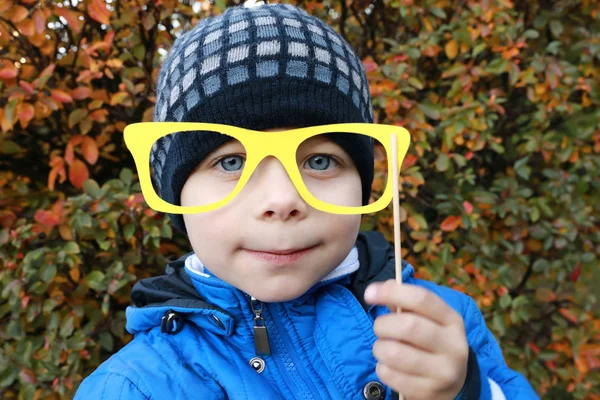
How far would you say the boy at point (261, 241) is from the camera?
0.98 meters

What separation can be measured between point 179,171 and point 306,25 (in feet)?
1.39

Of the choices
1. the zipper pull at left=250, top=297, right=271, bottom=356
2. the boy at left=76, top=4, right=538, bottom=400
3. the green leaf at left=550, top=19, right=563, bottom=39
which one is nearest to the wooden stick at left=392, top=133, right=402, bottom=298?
the boy at left=76, top=4, right=538, bottom=400

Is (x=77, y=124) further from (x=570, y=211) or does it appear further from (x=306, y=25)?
(x=570, y=211)

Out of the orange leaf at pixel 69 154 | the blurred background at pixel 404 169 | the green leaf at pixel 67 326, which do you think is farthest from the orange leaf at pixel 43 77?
the green leaf at pixel 67 326

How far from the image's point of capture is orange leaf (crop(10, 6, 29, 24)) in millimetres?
1588

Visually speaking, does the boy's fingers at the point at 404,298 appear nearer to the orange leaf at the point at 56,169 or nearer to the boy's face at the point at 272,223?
the boy's face at the point at 272,223

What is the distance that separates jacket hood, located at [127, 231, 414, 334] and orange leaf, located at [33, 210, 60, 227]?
0.58 metres

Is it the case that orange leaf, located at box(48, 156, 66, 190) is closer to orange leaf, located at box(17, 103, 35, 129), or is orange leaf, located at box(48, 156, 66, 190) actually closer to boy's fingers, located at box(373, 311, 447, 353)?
orange leaf, located at box(17, 103, 35, 129)

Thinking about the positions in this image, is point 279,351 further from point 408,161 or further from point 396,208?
point 408,161

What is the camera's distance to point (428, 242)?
1989 mm

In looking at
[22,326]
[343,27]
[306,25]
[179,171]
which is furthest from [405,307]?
[343,27]

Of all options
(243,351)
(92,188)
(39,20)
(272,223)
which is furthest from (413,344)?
(39,20)

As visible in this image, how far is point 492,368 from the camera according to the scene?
1.27m

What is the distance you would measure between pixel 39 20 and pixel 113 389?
3.90 feet
